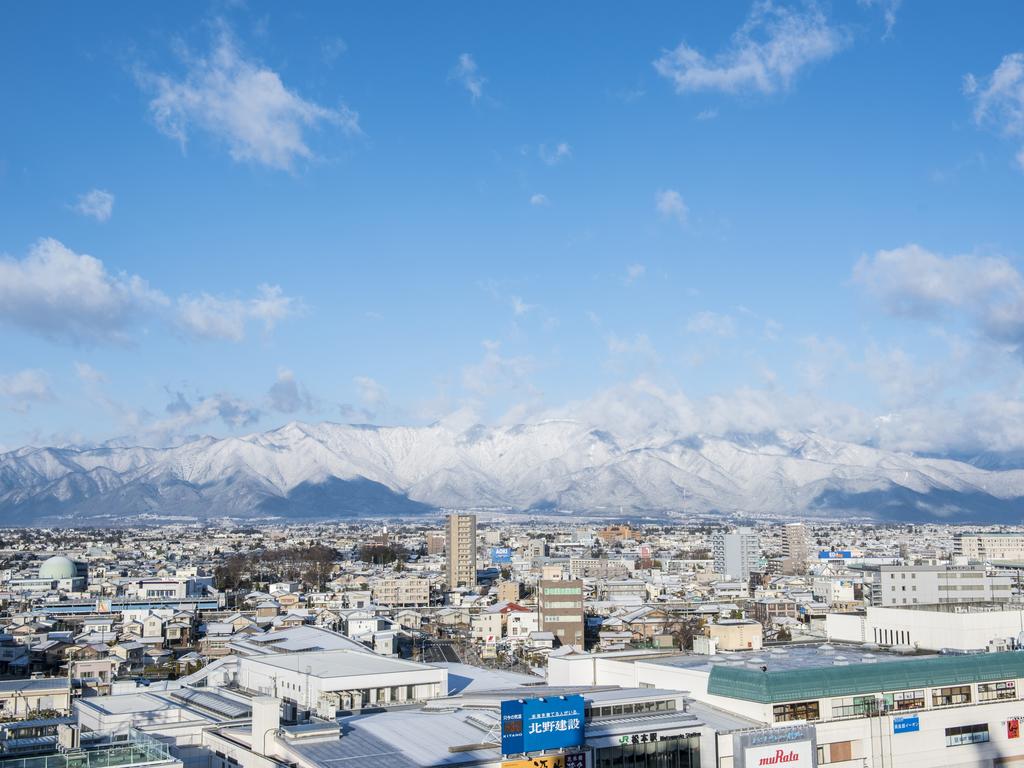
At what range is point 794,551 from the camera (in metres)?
96.4

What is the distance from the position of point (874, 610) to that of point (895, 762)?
24.2 feet

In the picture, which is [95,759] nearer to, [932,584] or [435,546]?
[932,584]

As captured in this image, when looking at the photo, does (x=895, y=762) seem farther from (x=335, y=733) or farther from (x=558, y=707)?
(x=335, y=733)

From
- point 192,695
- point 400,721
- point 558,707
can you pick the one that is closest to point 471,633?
point 192,695

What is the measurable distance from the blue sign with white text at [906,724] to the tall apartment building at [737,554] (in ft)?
219

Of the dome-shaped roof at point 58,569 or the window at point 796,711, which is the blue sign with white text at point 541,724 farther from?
the dome-shaped roof at point 58,569

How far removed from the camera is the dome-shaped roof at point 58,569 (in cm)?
7131

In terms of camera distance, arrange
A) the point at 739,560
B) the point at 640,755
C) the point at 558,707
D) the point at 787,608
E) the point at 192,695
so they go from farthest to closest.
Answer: the point at 739,560 → the point at 787,608 → the point at 192,695 → the point at 640,755 → the point at 558,707

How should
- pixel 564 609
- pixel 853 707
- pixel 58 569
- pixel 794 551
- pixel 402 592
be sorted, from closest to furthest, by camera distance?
pixel 853 707 → pixel 564 609 → pixel 402 592 → pixel 58 569 → pixel 794 551

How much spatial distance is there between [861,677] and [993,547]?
8313 centimetres

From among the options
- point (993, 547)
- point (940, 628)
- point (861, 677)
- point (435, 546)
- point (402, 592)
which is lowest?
point (402, 592)

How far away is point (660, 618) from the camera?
172ft

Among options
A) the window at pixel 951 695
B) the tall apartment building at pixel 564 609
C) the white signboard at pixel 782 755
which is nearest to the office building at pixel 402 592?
the tall apartment building at pixel 564 609

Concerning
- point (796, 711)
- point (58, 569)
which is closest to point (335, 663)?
point (796, 711)
